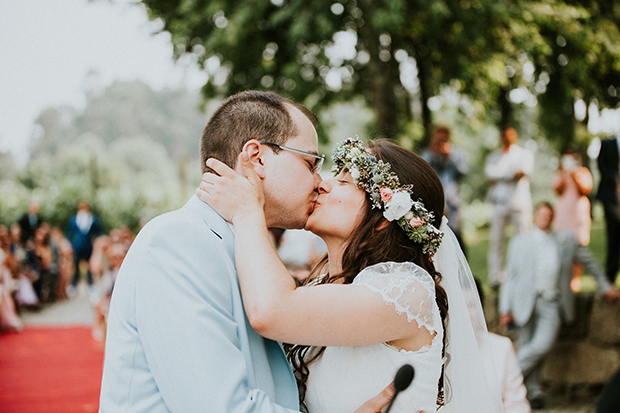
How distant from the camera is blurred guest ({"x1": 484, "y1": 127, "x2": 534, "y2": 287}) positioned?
8.35 metres

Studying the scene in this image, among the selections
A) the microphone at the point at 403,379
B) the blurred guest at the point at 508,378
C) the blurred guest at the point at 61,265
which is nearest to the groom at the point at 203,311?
the microphone at the point at 403,379

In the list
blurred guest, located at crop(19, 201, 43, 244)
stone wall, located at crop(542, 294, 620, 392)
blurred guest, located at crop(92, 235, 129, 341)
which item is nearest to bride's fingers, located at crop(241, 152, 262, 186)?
stone wall, located at crop(542, 294, 620, 392)

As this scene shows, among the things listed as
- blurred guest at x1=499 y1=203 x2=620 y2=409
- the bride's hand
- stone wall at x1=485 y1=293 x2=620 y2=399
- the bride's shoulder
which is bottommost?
stone wall at x1=485 y1=293 x2=620 y2=399

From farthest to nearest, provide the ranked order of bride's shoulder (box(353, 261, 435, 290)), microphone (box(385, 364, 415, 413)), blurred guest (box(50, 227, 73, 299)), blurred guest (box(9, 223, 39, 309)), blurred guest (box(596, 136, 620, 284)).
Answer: blurred guest (box(50, 227, 73, 299)), blurred guest (box(9, 223, 39, 309)), blurred guest (box(596, 136, 620, 284)), bride's shoulder (box(353, 261, 435, 290)), microphone (box(385, 364, 415, 413))

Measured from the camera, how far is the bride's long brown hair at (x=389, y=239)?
2590 millimetres

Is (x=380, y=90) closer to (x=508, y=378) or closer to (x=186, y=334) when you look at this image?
(x=508, y=378)

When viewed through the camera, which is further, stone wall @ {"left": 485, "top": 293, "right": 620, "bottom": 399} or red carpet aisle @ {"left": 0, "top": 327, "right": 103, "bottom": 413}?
stone wall @ {"left": 485, "top": 293, "right": 620, "bottom": 399}

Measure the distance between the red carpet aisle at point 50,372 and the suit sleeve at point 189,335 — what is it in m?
5.70

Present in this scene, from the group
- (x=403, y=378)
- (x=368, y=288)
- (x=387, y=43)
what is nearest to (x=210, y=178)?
(x=368, y=288)

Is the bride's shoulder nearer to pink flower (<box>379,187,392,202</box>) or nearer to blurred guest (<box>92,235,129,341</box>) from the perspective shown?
pink flower (<box>379,187,392,202</box>)

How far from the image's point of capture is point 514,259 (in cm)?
714

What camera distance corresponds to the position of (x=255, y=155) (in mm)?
2334

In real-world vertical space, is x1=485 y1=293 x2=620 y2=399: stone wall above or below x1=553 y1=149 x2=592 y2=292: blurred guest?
below

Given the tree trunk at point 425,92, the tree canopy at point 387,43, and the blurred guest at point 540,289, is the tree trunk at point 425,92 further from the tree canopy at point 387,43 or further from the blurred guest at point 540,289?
the blurred guest at point 540,289
